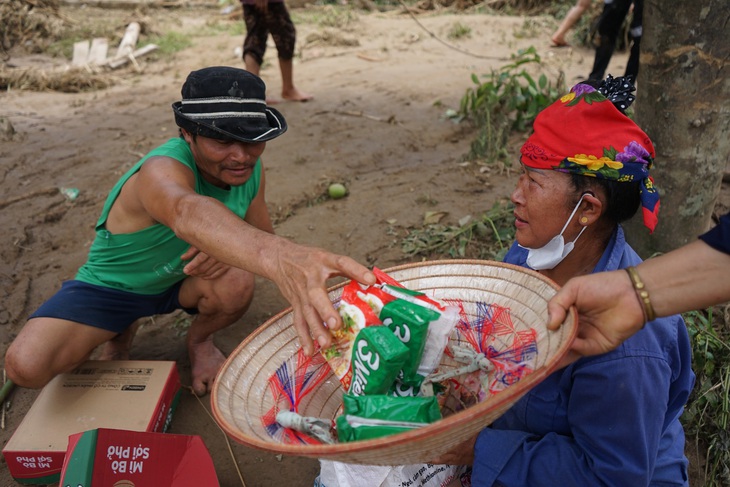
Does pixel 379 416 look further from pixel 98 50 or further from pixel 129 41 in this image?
pixel 129 41

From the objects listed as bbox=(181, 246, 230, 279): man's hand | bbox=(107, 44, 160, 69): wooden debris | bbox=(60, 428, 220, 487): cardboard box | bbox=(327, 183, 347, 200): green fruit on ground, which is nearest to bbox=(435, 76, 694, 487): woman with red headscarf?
bbox=(60, 428, 220, 487): cardboard box

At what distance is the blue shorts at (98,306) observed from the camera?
7.64ft

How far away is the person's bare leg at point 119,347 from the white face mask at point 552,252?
6.37 feet

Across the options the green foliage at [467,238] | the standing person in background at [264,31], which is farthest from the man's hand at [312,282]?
the standing person in background at [264,31]

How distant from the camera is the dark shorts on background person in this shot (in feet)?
17.6

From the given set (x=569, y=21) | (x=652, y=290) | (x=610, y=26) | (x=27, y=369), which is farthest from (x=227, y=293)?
(x=569, y=21)

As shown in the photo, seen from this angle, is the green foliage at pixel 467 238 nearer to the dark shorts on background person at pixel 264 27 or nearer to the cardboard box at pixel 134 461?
the cardboard box at pixel 134 461

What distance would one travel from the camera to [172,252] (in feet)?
7.87

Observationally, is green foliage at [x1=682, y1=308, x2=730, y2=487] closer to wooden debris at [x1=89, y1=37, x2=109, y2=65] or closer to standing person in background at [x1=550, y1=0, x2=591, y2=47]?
standing person in background at [x1=550, y1=0, x2=591, y2=47]

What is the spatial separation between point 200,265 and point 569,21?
677 cm

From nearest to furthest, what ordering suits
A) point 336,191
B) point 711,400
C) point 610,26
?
point 711,400 → point 336,191 → point 610,26

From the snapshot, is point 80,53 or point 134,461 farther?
point 80,53

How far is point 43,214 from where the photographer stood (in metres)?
3.88

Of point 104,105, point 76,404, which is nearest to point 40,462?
point 76,404
